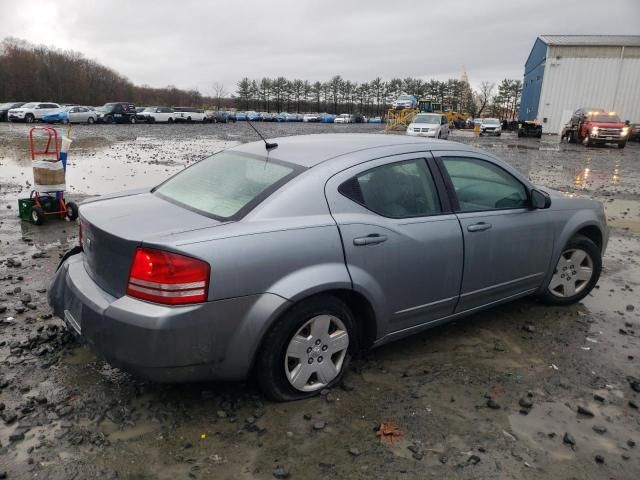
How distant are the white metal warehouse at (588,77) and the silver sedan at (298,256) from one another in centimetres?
4384

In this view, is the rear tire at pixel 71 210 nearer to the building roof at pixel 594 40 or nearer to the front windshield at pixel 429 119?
the front windshield at pixel 429 119

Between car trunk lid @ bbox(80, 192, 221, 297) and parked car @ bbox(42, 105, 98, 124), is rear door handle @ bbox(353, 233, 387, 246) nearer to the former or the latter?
car trunk lid @ bbox(80, 192, 221, 297)

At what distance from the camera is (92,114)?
41.0 metres

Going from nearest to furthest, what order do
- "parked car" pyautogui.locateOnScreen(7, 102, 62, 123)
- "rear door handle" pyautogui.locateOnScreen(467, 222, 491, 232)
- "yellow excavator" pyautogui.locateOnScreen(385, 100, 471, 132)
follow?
"rear door handle" pyautogui.locateOnScreen(467, 222, 491, 232) < "parked car" pyautogui.locateOnScreen(7, 102, 62, 123) < "yellow excavator" pyautogui.locateOnScreen(385, 100, 471, 132)

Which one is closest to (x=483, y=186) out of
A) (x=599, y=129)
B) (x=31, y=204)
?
(x=31, y=204)

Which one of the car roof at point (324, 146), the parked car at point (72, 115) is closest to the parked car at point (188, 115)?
the parked car at point (72, 115)

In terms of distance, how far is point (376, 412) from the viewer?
10.3 feet

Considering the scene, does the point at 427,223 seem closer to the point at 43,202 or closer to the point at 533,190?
the point at 533,190

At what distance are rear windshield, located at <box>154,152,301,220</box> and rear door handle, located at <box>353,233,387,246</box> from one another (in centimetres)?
59

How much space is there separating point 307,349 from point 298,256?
62 centimetres

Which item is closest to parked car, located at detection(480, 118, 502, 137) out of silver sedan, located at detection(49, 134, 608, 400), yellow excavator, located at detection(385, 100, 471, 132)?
yellow excavator, located at detection(385, 100, 471, 132)

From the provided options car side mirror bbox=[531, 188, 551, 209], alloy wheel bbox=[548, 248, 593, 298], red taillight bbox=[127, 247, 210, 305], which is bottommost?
alloy wheel bbox=[548, 248, 593, 298]

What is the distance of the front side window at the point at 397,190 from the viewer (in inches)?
133

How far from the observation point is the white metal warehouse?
40.7 meters
